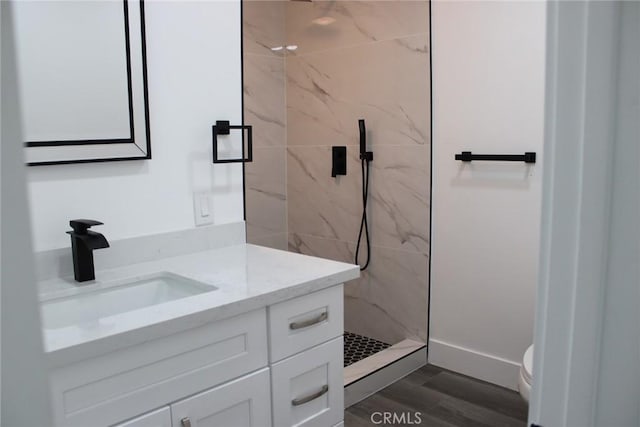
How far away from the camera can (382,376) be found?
2.76 meters

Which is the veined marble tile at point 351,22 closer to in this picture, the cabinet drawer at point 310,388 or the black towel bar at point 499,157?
the black towel bar at point 499,157

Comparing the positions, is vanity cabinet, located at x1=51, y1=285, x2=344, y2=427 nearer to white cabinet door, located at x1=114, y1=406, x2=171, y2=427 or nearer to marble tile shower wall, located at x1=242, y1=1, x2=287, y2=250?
white cabinet door, located at x1=114, y1=406, x2=171, y2=427

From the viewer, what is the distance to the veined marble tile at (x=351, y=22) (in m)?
2.87

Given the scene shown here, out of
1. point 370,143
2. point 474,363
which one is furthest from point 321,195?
point 474,363

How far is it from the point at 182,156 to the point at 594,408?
173 cm

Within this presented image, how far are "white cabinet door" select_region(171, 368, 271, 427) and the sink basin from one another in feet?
0.95

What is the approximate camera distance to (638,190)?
17.4 inches

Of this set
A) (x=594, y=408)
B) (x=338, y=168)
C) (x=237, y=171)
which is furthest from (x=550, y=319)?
(x=338, y=168)

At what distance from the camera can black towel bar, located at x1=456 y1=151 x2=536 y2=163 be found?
246cm

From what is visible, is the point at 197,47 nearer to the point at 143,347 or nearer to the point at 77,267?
the point at 77,267

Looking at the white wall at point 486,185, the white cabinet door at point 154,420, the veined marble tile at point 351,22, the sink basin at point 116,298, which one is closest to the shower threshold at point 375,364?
the white wall at point 486,185

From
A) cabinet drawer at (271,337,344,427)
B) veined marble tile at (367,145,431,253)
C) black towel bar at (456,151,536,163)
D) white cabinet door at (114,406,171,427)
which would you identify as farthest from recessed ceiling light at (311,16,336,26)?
white cabinet door at (114,406,171,427)

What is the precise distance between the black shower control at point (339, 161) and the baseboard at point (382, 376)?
1.06 meters

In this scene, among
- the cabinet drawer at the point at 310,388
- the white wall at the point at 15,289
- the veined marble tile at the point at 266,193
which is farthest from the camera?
the veined marble tile at the point at 266,193
